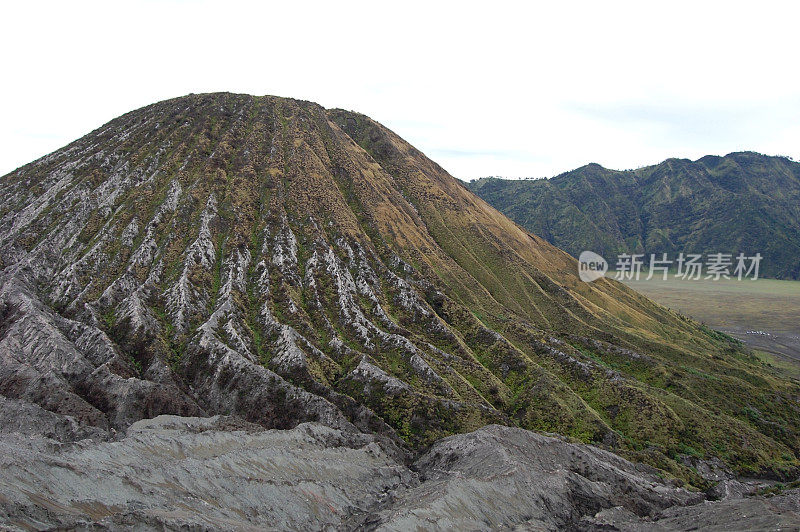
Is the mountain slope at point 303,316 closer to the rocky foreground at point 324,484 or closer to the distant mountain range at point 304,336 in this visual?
the distant mountain range at point 304,336

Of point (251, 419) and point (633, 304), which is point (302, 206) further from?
point (633, 304)

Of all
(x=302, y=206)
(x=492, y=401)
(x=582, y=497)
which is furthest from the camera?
(x=302, y=206)

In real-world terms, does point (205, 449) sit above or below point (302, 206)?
below

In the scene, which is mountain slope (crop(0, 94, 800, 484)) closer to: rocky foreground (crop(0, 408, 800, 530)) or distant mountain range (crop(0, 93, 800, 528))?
distant mountain range (crop(0, 93, 800, 528))

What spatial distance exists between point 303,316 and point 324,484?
3258 centimetres

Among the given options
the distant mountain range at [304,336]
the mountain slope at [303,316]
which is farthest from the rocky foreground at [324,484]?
the mountain slope at [303,316]

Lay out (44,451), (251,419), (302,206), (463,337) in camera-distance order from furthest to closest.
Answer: (302,206) < (463,337) < (251,419) < (44,451)

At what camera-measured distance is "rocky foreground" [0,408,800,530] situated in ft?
105

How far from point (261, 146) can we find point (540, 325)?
3291 inches

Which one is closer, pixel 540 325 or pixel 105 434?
pixel 105 434

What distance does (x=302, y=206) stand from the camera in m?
93.8

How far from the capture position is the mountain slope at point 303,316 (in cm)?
5738

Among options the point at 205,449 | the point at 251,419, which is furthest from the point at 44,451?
the point at 251,419

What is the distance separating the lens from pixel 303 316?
70.6m
